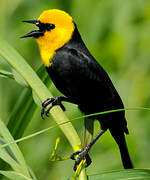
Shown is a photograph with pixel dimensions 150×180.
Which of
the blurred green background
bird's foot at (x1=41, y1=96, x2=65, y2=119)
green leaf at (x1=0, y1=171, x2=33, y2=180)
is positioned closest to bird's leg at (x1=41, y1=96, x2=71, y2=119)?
bird's foot at (x1=41, y1=96, x2=65, y2=119)

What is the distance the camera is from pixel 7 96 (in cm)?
275

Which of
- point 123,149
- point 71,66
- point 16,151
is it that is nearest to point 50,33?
point 71,66

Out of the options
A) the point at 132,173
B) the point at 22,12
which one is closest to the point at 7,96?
the point at 22,12

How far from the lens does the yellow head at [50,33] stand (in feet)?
6.52

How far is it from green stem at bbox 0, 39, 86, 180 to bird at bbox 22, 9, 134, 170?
452mm

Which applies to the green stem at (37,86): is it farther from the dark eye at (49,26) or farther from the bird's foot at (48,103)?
the dark eye at (49,26)

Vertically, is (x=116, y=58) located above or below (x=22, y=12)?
below

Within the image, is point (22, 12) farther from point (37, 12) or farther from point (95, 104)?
point (95, 104)

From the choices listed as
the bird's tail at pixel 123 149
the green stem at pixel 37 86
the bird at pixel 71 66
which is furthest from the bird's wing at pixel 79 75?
the green stem at pixel 37 86

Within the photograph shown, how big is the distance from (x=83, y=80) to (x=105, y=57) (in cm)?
113

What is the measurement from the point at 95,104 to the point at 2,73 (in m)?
0.73

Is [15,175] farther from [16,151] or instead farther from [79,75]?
[79,75]

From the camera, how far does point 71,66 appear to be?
2.03 meters

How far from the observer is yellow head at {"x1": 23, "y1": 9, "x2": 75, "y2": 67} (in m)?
1.99
